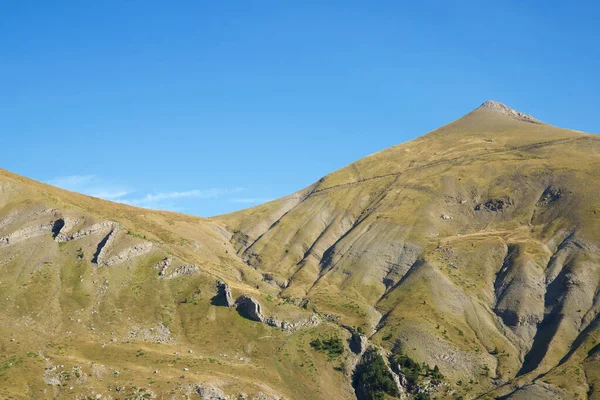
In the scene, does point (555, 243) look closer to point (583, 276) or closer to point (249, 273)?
point (583, 276)

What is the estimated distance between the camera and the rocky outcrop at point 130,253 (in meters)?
154

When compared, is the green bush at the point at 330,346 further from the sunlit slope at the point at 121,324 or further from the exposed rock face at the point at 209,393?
the exposed rock face at the point at 209,393

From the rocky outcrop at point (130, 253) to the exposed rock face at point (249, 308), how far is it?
3151 centimetres

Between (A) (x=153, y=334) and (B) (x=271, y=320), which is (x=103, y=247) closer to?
(A) (x=153, y=334)

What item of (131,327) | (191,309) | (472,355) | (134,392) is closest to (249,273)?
(191,309)

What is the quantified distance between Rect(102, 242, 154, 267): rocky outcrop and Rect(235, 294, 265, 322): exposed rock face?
3151 centimetres

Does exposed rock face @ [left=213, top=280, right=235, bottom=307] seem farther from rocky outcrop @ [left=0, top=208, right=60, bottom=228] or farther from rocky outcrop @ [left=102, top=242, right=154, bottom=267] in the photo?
rocky outcrop @ [left=0, top=208, right=60, bottom=228]

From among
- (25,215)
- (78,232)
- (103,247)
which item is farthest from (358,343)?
(25,215)

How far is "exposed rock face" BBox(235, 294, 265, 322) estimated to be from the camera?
143 meters

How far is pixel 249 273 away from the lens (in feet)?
639

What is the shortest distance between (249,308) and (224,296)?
7.46 meters

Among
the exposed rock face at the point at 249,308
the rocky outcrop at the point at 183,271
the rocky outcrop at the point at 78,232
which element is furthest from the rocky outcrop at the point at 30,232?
the exposed rock face at the point at 249,308

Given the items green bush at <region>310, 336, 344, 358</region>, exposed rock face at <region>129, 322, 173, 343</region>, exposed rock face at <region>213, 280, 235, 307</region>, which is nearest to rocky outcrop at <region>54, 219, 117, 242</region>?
exposed rock face at <region>213, 280, 235, 307</region>

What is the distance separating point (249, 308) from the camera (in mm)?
144625
